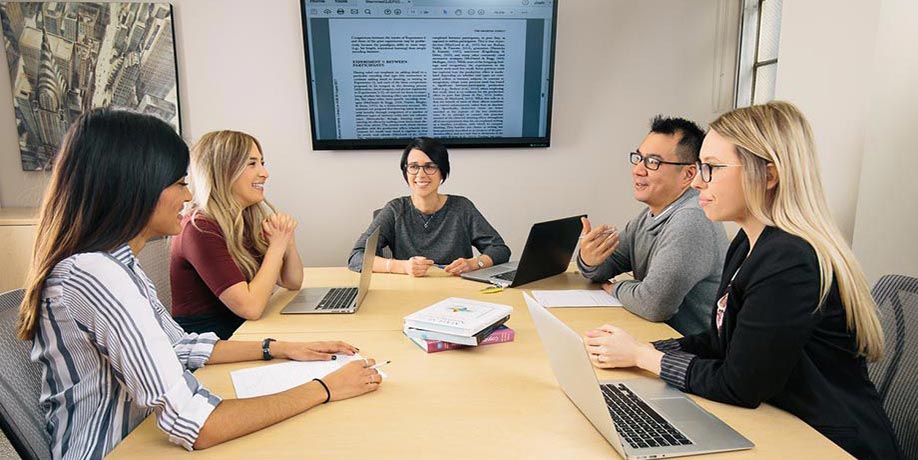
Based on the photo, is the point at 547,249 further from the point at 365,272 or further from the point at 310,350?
the point at 310,350

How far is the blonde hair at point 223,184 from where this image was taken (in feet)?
5.90

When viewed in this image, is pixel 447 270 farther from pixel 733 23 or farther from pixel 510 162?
pixel 733 23

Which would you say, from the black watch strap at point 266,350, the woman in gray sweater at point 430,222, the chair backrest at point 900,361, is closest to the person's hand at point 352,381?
the black watch strap at point 266,350

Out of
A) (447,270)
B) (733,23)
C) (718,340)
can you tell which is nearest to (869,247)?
(718,340)

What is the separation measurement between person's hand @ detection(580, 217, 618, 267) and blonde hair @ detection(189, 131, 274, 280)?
1188 mm

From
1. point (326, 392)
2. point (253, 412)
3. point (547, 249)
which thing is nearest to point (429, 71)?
point (547, 249)

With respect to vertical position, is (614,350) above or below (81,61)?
below

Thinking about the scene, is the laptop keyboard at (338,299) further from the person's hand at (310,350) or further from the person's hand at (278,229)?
the person's hand at (310,350)

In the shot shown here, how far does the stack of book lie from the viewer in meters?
1.37

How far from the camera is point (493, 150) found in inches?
130

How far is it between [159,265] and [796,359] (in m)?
2.91

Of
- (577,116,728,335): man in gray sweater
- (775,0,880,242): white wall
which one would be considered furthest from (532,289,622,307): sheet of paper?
(775,0,880,242): white wall

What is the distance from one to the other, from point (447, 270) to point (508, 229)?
1246 millimetres

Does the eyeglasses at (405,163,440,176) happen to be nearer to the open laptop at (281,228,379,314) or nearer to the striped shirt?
the open laptop at (281,228,379,314)
